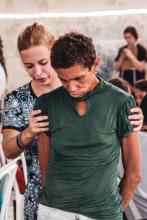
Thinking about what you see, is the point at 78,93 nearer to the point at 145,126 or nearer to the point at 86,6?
the point at 145,126

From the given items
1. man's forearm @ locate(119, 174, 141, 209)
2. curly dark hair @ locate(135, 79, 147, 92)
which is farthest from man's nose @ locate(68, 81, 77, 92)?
curly dark hair @ locate(135, 79, 147, 92)

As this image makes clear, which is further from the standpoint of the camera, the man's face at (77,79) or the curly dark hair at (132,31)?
the curly dark hair at (132,31)

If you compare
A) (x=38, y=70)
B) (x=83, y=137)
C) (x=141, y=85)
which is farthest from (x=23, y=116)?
A: (x=141, y=85)

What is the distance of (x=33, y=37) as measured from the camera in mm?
1707

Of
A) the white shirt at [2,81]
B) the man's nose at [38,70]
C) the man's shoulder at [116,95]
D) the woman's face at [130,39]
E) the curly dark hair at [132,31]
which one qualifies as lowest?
the white shirt at [2,81]

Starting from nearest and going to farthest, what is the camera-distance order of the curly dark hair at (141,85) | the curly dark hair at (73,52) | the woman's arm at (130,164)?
the curly dark hair at (73,52) → the woman's arm at (130,164) → the curly dark hair at (141,85)

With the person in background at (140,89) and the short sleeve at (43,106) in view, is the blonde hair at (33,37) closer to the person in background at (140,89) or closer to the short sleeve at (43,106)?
the short sleeve at (43,106)

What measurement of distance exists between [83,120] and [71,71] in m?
0.13

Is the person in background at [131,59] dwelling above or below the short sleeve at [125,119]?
below

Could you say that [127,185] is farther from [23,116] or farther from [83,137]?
[23,116]

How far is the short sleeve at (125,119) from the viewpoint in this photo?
1.37 m

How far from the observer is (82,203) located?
135 centimetres

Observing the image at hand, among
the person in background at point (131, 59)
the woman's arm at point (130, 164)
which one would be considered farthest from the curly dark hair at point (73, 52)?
the person in background at point (131, 59)

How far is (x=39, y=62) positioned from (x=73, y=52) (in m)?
0.43
